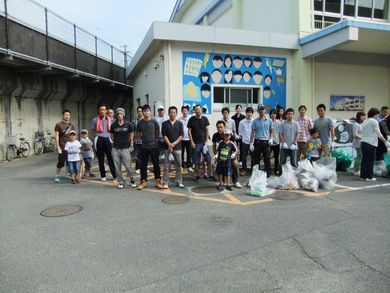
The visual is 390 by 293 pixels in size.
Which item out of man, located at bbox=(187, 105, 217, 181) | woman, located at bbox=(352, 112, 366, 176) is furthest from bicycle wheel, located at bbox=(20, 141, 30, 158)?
woman, located at bbox=(352, 112, 366, 176)

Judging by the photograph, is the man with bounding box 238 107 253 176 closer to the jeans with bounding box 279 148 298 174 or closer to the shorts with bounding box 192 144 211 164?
the jeans with bounding box 279 148 298 174

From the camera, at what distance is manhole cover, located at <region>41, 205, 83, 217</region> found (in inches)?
215

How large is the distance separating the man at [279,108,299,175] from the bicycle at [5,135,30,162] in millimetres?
10940

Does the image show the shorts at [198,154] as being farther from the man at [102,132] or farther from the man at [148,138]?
the man at [102,132]

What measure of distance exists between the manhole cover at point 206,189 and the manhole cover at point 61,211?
2.48 m

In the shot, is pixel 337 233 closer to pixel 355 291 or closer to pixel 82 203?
pixel 355 291

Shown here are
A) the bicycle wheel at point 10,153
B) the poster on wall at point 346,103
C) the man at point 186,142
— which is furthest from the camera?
the poster on wall at point 346,103

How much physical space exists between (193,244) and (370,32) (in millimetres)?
10628

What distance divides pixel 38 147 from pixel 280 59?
1184 centimetres

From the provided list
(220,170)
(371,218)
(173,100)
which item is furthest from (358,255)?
(173,100)

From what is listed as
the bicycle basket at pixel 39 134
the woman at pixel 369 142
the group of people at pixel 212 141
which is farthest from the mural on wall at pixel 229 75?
the bicycle basket at pixel 39 134

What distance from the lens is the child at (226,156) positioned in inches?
275

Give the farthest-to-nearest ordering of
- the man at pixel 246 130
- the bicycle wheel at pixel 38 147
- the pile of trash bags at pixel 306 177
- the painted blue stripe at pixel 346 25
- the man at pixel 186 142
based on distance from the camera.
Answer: the bicycle wheel at pixel 38 147, the painted blue stripe at pixel 346 25, the man at pixel 186 142, the man at pixel 246 130, the pile of trash bags at pixel 306 177

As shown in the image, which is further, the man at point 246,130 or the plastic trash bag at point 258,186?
the man at point 246,130
